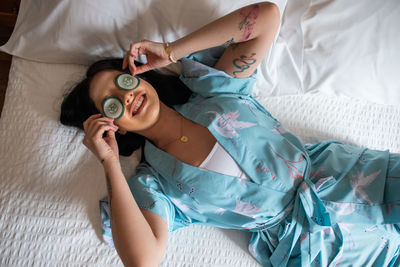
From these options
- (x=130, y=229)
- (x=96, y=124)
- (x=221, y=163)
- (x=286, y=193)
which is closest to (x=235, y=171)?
(x=221, y=163)

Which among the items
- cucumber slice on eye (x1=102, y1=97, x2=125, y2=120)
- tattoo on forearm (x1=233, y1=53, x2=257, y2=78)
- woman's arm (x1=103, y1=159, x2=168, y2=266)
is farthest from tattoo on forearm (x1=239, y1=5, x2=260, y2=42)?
woman's arm (x1=103, y1=159, x2=168, y2=266)

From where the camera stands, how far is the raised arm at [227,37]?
1037 millimetres

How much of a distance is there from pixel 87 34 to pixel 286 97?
890 mm

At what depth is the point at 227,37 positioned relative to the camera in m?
1.05

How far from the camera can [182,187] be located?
1.03 metres

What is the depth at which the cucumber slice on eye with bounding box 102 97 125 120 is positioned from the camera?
0.96 meters

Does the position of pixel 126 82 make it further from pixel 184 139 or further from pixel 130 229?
pixel 130 229

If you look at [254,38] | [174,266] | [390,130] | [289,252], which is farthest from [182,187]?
[390,130]

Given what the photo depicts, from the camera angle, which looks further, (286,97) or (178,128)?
(286,97)

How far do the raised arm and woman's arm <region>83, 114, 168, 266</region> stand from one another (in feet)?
0.86

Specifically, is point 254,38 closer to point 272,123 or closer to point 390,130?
point 272,123

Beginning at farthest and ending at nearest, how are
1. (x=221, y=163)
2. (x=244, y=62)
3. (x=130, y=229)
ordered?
(x=244, y=62), (x=221, y=163), (x=130, y=229)

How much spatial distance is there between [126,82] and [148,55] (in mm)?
183

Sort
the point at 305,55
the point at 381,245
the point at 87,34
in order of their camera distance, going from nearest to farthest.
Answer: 1. the point at 381,245
2. the point at 87,34
3. the point at 305,55
